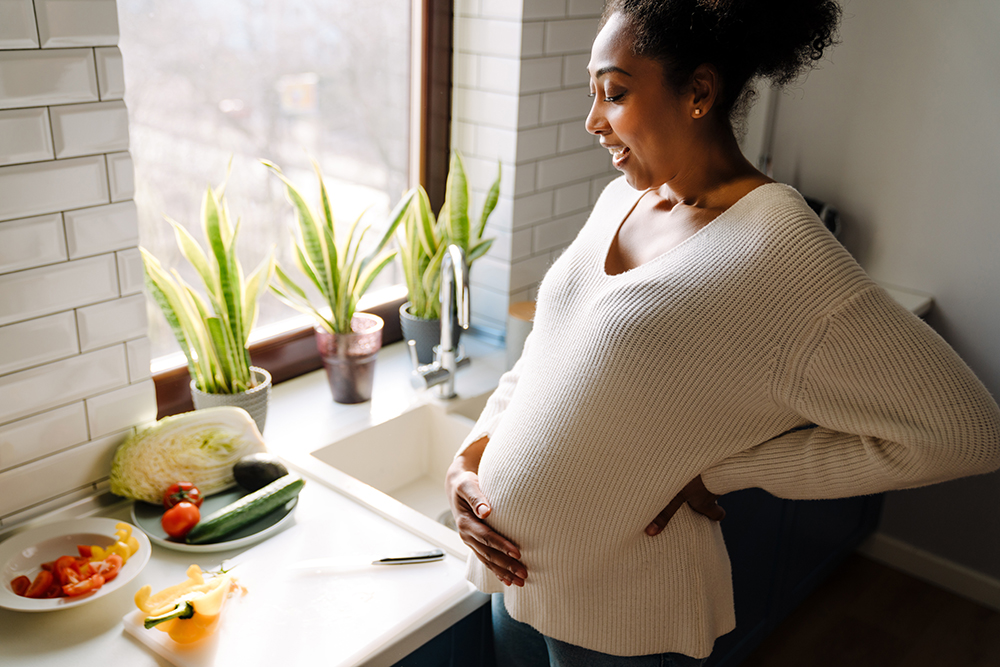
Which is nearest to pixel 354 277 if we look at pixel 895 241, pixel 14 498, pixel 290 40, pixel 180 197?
pixel 180 197

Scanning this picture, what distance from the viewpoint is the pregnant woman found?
36.0 inches

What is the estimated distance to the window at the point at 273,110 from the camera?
156 cm

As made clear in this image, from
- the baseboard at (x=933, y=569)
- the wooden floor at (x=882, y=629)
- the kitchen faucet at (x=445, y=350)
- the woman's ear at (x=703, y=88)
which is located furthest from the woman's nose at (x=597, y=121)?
the baseboard at (x=933, y=569)

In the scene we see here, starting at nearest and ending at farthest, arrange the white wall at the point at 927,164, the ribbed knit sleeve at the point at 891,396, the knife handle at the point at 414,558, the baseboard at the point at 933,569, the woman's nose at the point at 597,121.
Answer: the ribbed knit sleeve at the point at 891,396 → the woman's nose at the point at 597,121 → the knife handle at the point at 414,558 → the white wall at the point at 927,164 → the baseboard at the point at 933,569

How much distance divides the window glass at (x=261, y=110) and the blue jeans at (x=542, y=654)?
0.89 m

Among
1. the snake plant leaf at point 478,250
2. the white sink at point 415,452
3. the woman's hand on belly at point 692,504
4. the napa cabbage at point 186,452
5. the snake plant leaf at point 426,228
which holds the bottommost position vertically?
the white sink at point 415,452

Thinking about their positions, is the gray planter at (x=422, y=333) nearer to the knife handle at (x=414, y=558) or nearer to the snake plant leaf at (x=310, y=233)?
the snake plant leaf at (x=310, y=233)

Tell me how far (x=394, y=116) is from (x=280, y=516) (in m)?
1.04

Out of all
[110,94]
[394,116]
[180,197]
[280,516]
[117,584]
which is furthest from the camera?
[394,116]

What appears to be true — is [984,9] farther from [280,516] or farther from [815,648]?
[280,516]

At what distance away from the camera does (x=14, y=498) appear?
4.29 ft

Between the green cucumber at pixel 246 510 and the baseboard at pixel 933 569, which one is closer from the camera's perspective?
the green cucumber at pixel 246 510

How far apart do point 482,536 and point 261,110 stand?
105 centimetres

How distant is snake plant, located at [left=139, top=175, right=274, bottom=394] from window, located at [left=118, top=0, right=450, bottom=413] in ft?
0.57
